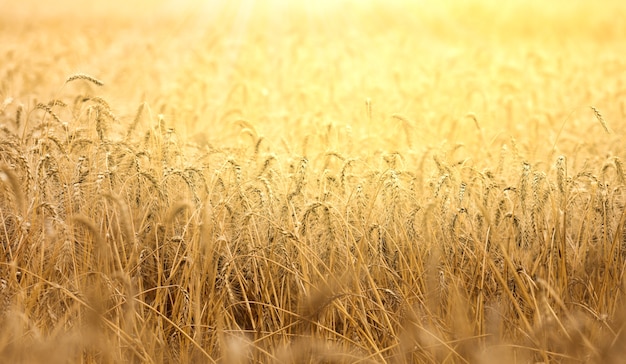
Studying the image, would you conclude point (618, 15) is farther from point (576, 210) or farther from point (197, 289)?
point (197, 289)

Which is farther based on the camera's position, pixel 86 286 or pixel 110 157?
→ pixel 110 157

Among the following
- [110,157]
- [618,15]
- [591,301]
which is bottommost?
[591,301]

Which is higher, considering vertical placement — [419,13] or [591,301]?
[419,13]

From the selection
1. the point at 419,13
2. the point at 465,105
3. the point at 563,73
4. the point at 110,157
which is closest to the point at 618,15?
the point at 419,13

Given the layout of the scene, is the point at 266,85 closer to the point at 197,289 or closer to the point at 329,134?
the point at 329,134

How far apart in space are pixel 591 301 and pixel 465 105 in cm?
328

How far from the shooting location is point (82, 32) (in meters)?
9.87

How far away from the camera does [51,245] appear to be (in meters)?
2.31

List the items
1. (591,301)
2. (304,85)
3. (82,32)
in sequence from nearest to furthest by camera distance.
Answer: (591,301) < (304,85) < (82,32)

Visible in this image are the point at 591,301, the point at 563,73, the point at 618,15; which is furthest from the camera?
the point at 618,15

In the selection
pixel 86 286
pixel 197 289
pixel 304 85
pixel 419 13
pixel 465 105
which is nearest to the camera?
pixel 197 289

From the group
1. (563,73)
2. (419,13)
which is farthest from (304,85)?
(419,13)

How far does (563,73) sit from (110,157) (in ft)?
17.4

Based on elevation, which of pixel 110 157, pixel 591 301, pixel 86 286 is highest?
pixel 110 157
